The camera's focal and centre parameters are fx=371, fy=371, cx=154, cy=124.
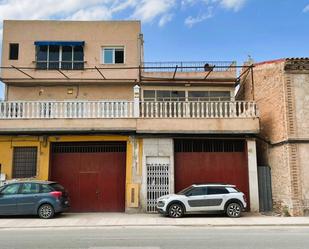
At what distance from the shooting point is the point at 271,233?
11273 millimetres

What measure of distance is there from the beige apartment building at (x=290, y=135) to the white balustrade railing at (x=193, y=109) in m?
1.52

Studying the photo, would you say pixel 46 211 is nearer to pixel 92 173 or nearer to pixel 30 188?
pixel 30 188

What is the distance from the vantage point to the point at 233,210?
50.6 feet

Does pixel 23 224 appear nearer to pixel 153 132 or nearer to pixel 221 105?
pixel 153 132

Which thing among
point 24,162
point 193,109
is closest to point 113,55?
point 193,109

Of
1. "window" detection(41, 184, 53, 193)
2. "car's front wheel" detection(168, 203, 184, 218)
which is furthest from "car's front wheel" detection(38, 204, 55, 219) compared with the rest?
"car's front wheel" detection(168, 203, 184, 218)

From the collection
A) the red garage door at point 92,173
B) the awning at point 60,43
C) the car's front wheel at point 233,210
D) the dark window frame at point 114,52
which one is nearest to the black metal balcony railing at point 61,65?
the awning at point 60,43

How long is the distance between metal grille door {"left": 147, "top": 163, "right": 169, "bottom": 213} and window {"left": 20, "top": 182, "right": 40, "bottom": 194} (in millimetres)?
4969

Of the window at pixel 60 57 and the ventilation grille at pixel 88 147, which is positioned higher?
the window at pixel 60 57

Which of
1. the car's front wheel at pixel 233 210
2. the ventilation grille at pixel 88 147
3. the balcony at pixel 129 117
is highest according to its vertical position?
the balcony at pixel 129 117

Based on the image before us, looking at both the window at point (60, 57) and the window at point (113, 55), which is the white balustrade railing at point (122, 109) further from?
the window at point (113, 55)

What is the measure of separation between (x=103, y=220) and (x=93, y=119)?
4.88 metres

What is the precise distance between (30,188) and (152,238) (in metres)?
7.21

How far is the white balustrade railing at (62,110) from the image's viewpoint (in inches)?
687
